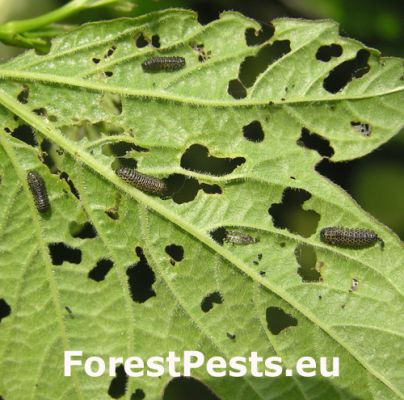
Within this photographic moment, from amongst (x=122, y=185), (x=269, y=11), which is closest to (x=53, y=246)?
→ (x=122, y=185)

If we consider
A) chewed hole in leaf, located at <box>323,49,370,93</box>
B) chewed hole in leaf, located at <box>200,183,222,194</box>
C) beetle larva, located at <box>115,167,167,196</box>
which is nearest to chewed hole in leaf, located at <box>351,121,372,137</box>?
chewed hole in leaf, located at <box>323,49,370,93</box>

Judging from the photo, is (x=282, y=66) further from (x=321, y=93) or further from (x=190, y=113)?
(x=190, y=113)

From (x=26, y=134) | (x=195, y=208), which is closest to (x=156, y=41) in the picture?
(x=26, y=134)

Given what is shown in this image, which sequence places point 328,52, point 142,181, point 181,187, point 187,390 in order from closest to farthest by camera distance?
1. point 142,181
2. point 181,187
3. point 187,390
4. point 328,52

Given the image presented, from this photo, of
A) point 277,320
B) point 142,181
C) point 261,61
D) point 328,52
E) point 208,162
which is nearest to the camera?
point 142,181

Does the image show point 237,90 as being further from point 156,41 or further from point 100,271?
point 100,271

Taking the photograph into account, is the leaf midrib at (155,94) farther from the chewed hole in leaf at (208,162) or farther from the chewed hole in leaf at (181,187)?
the chewed hole in leaf at (181,187)

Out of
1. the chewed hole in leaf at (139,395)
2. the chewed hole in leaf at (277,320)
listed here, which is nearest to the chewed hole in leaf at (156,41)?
the chewed hole in leaf at (277,320)
